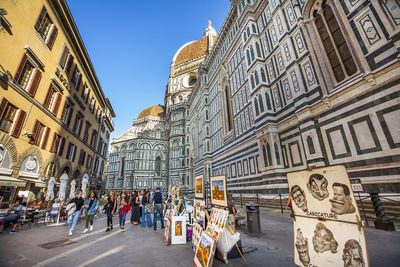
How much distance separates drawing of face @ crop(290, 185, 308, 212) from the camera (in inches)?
102

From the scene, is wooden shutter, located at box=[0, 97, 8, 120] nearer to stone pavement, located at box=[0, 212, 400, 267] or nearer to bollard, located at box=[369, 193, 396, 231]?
stone pavement, located at box=[0, 212, 400, 267]

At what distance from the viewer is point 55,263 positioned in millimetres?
3398

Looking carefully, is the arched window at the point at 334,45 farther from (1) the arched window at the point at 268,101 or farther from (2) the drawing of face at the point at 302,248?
(2) the drawing of face at the point at 302,248

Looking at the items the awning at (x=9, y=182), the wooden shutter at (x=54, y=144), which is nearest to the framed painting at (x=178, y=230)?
the awning at (x=9, y=182)

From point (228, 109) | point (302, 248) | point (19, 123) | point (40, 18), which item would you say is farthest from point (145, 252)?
point (228, 109)

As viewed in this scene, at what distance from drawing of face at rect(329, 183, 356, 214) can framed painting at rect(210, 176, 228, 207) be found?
2.08 metres

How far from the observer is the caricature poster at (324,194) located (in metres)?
2.11

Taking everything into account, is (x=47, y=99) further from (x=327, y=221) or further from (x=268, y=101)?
(x=327, y=221)

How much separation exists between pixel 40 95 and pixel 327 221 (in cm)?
1464

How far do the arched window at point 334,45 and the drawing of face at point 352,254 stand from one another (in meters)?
8.52

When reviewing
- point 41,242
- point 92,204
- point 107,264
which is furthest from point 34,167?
point 107,264

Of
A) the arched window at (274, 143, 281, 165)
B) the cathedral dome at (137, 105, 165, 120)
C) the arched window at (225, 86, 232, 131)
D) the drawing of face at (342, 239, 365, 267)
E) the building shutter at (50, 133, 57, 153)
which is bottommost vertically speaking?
the drawing of face at (342, 239, 365, 267)

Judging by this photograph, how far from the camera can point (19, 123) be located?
873 cm

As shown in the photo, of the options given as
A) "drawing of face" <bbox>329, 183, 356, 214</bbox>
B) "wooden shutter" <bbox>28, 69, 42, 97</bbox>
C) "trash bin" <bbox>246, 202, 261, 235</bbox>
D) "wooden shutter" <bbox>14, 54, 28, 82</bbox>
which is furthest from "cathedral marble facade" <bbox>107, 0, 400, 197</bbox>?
"wooden shutter" <bbox>28, 69, 42, 97</bbox>
